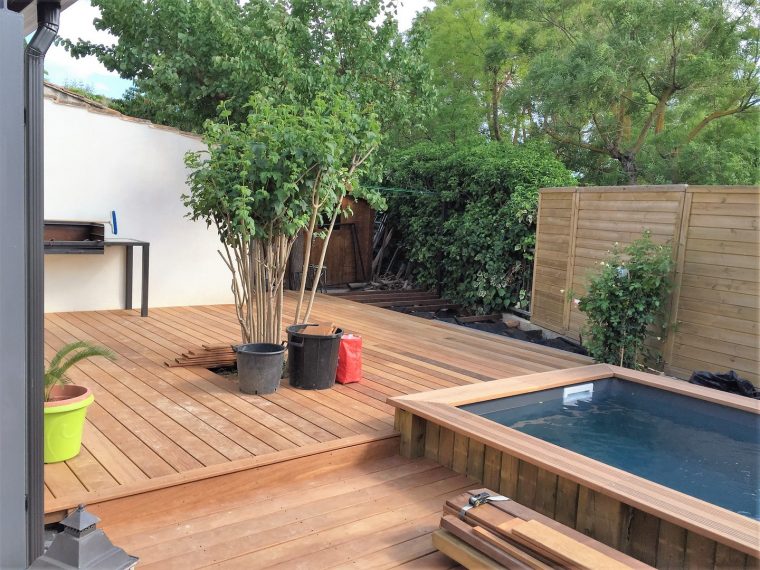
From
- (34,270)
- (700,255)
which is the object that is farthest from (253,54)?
(34,270)

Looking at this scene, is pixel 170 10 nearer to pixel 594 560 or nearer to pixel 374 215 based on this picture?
pixel 374 215

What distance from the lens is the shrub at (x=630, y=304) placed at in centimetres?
509

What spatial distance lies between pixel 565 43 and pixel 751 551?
40.7 feet

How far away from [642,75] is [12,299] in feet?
36.0

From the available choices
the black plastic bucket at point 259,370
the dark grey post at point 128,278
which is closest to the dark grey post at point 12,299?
the black plastic bucket at point 259,370

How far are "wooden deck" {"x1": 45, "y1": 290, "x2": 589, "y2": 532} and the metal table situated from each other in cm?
18

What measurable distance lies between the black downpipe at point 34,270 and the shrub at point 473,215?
6.63 m

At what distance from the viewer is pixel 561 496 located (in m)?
2.70

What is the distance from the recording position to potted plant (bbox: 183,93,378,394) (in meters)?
3.93

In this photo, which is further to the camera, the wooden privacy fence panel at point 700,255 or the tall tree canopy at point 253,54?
the tall tree canopy at point 253,54

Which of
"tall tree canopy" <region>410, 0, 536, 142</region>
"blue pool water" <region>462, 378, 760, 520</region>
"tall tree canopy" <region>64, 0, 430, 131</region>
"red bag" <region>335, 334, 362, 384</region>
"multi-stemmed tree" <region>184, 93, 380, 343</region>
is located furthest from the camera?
"tall tree canopy" <region>410, 0, 536, 142</region>

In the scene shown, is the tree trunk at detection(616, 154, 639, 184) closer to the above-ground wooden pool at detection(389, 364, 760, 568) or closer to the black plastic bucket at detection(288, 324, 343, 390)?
the above-ground wooden pool at detection(389, 364, 760, 568)

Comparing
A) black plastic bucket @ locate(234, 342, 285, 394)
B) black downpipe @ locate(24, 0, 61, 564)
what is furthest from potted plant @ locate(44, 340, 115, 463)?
black plastic bucket @ locate(234, 342, 285, 394)

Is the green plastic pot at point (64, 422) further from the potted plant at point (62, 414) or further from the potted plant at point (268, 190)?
the potted plant at point (268, 190)
